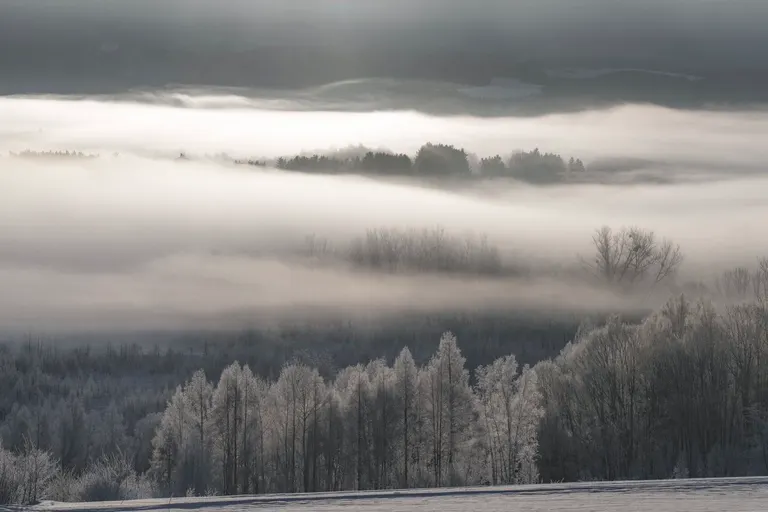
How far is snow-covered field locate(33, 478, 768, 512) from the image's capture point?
41688mm

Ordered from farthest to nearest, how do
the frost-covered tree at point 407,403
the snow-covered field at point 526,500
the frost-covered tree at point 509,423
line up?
the frost-covered tree at point 407,403 → the frost-covered tree at point 509,423 → the snow-covered field at point 526,500

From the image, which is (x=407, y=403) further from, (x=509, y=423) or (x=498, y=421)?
(x=509, y=423)

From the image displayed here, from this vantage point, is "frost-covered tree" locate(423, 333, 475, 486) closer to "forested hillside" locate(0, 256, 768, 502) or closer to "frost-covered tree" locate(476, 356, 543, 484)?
"forested hillside" locate(0, 256, 768, 502)

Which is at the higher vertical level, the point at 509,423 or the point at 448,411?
the point at 448,411

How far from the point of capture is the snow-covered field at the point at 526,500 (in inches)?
1641

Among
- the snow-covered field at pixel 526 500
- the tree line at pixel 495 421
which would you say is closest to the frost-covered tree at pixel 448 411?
the tree line at pixel 495 421

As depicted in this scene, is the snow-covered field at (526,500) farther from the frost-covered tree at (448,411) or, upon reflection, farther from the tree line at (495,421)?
the frost-covered tree at (448,411)

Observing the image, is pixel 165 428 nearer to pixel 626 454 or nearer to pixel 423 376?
pixel 423 376

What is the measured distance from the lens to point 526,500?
43.3 m

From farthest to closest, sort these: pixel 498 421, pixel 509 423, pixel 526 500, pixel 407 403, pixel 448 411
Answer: pixel 407 403, pixel 448 411, pixel 498 421, pixel 509 423, pixel 526 500

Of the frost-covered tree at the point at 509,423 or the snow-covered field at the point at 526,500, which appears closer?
the snow-covered field at the point at 526,500

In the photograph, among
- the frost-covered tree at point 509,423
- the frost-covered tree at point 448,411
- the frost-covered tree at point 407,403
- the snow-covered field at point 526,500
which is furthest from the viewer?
the frost-covered tree at point 407,403

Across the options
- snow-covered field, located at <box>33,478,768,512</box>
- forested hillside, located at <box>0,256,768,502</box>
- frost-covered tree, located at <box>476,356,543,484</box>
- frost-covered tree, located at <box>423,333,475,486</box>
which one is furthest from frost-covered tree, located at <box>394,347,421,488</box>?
snow-covered field, located at <box>33,478,768,512</box>

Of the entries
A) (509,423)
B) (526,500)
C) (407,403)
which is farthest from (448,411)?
(526,500)
